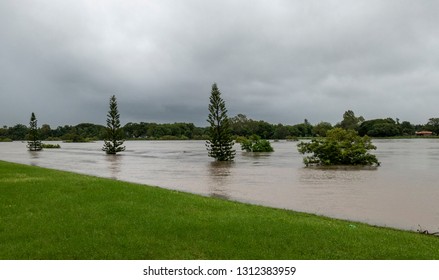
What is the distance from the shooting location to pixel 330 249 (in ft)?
23.6

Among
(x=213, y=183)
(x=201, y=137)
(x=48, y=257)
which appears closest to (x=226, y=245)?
(x=48, y=257)

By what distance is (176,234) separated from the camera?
7.85m

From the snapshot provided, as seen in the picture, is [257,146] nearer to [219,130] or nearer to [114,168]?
[219,130]

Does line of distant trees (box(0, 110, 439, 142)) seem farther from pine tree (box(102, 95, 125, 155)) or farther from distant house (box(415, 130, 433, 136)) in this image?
pine tree (box(102, 95, 125, 155))

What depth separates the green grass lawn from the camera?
22.4ft

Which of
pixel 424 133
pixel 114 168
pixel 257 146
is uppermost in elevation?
pixel 424 133

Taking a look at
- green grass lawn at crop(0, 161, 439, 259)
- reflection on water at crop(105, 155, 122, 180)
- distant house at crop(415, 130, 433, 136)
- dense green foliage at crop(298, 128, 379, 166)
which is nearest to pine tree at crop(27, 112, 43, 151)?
reflection on water at crop(105, 155, 122, 180)

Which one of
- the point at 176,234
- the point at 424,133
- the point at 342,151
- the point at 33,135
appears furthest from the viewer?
the point at 424,133

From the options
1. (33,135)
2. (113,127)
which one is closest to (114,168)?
(113,127)

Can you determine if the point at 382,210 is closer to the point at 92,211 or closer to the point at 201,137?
the point at 92,211

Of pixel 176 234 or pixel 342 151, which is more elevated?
pixel 342 151

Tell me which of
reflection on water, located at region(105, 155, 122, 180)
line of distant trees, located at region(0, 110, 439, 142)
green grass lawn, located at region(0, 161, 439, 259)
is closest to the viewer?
green grass lawn, located at region(0, 161, 439, 259)

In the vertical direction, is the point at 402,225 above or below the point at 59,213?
below

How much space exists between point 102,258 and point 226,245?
2.17 m
